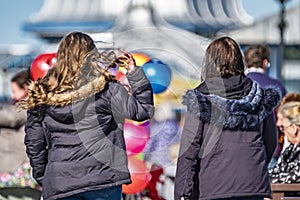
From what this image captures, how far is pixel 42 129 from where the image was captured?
219 inches

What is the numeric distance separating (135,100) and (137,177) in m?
3.21

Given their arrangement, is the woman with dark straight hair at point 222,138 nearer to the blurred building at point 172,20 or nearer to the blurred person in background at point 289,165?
the blurred person in background at point 289,165

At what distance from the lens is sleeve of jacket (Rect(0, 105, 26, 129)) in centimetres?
819

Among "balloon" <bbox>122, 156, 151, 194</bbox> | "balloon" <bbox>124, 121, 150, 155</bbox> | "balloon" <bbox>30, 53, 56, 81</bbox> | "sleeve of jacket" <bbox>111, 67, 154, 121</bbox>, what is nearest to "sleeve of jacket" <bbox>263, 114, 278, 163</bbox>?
"sleeve of jacket" <bbox>111, 67, 154, 121</bbox>

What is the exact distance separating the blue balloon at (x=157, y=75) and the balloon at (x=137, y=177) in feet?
2.13

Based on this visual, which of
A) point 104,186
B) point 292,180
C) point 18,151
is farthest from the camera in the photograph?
point 18,151

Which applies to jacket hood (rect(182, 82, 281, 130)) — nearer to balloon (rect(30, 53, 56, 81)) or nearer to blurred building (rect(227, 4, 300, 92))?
balloon (rect(30, 53, 56, 81))

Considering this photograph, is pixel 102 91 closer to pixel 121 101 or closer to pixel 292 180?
pixel 121 101

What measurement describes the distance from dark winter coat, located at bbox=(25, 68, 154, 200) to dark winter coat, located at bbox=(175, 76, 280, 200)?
30 cm

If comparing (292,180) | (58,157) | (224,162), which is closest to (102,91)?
(58,157)

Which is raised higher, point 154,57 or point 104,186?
point 154,57

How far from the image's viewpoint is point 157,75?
8.58 metres

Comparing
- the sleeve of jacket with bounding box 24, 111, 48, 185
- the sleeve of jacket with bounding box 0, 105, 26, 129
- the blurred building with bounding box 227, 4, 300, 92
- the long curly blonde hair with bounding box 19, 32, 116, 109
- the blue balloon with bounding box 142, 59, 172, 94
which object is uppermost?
the long curly blonde hair with bounding box 19, 32, 116, 109

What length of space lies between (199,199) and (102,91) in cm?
84
